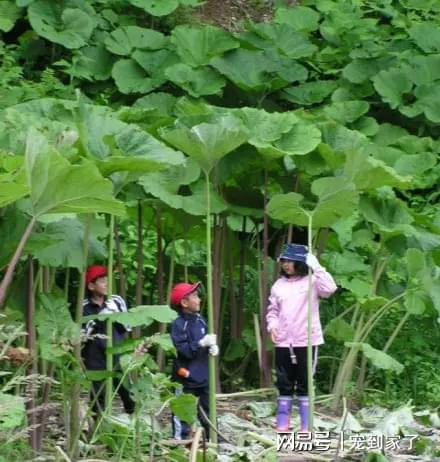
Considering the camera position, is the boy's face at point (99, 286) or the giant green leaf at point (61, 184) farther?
the boy's face at point (99, 286)

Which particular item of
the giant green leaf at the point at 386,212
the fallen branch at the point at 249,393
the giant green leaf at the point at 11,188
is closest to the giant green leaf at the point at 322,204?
the giant green leaf at the point at 386,212

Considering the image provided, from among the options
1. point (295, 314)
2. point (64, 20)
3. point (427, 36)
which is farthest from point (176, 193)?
point (427, 36)

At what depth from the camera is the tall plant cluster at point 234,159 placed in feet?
17.5

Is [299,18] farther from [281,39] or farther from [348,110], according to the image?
[348,110]

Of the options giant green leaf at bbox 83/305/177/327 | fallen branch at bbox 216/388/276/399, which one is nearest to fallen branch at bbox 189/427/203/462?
giant green leaf at bbox 83/305/177/327

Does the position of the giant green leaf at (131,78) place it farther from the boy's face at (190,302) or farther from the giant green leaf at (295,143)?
the boy's face at (190,302)

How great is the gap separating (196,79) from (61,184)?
215 inches

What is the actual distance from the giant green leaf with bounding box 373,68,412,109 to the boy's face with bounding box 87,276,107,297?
4.96m

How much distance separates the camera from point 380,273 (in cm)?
702

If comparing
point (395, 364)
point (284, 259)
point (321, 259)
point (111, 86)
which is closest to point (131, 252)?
point (321, 259)

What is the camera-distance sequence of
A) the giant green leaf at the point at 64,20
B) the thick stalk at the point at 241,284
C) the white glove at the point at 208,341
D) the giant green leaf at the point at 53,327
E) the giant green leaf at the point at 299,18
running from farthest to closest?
1. the giant green leaf at the point at 299,18
2. the giant green leaf at the point at 64,20
3. the thick stalk at the point at 241,284
4. the white glove at the point at 208,341
5. the giant green leaf at the point at 53,327

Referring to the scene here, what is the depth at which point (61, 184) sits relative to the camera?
455 cm

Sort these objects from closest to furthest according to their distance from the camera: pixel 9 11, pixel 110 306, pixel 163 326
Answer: pixel 110 306, pixel 163 326, pixel 9 11

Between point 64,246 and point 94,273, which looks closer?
point 64,246
